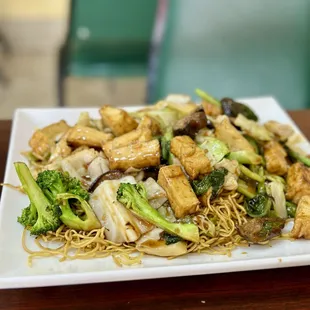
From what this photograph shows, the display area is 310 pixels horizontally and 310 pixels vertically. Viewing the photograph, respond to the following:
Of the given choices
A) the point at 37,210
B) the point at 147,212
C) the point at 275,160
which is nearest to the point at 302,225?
the point at 275,160

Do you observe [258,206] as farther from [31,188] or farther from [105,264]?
[31,188]

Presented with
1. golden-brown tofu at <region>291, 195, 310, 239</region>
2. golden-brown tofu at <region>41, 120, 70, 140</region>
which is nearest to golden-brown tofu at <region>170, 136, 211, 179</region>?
golden-brown tofu at <region>291, 195, 310, 239</region>

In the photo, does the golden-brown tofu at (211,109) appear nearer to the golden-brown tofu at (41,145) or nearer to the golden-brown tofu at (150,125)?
the golden-brown tofu at (150,125)

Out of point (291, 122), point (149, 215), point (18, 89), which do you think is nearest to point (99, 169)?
point (149, 215)

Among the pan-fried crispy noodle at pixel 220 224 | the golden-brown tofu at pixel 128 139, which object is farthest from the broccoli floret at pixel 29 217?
the pan-fried crispy noodle at pixel 220 224

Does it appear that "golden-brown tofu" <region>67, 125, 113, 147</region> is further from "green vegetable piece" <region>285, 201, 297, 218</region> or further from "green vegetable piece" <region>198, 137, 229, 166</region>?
"green vegetable piece" <region>285, 201, 297, 218</region>

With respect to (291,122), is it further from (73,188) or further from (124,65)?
(124,65)
